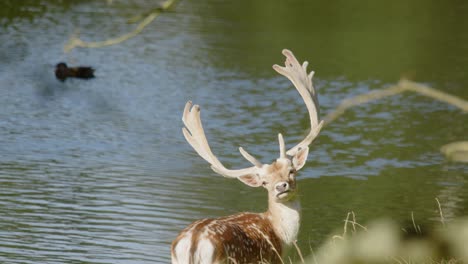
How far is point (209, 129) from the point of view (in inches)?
559

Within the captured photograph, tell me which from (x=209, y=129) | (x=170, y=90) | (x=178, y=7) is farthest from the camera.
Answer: (x=178, y=7)

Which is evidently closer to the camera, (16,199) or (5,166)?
(16,199)

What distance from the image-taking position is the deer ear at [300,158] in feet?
22.1

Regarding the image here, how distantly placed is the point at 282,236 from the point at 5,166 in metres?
5.97

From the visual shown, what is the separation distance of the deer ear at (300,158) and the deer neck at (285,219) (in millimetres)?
265

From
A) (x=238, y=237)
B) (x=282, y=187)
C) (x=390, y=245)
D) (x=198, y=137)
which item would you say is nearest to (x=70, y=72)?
(x=198, y=137)

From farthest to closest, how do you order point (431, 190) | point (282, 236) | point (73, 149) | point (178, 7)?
point (178, 7), point (73, 149), point (431, 190), point (282, 236)

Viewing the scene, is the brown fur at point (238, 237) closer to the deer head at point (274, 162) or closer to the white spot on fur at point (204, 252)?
the white spot on fur at point (204, 252)

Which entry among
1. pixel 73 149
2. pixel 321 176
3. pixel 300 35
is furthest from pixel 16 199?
pixel 300 35

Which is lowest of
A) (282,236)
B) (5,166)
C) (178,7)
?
(178,7)

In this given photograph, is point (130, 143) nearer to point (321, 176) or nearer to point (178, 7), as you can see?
point (321, 176)

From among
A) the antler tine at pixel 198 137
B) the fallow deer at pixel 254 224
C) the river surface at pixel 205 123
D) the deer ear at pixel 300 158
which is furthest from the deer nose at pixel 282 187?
→ the river surface at pixel 205 123

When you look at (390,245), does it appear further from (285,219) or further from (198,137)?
(198,137)

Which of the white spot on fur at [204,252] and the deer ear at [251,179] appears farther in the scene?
the deer ear at [251,179]
